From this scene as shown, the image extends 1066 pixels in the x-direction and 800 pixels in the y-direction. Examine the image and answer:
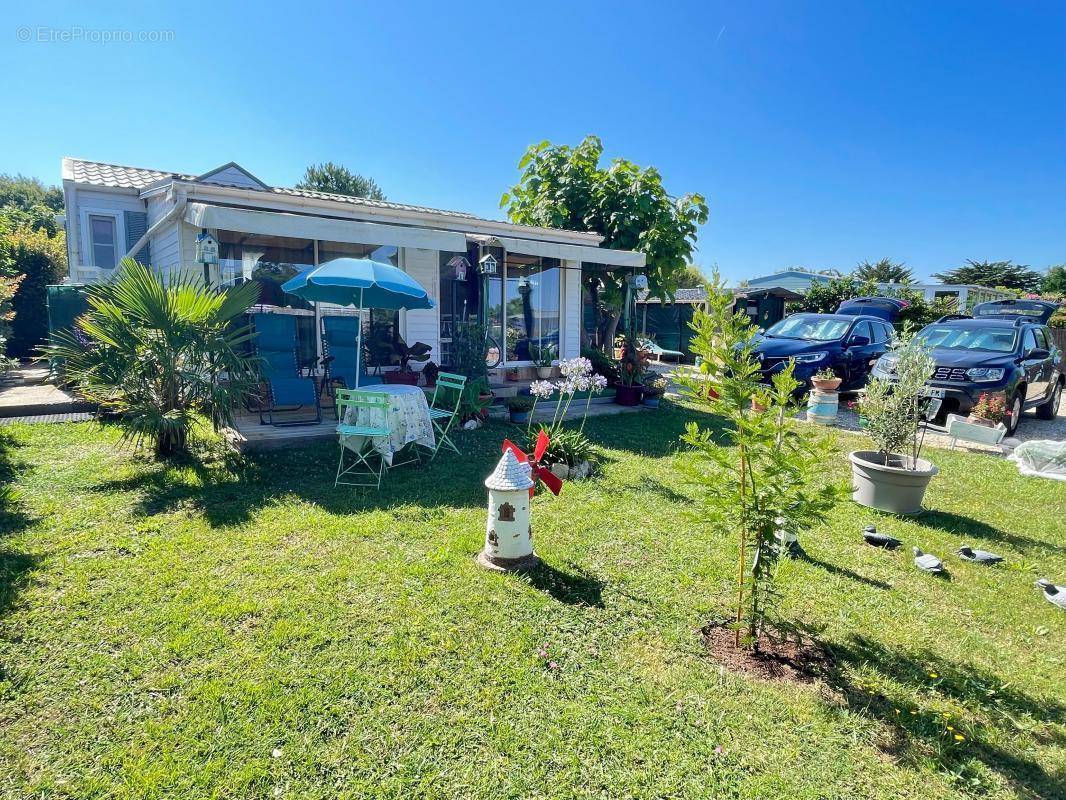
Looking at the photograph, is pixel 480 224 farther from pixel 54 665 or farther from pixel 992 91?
pixel 992 91

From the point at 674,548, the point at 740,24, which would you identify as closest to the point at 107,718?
the point at 674,548

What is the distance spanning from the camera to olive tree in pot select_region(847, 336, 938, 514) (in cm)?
492

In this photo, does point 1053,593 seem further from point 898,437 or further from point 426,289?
point 426,289

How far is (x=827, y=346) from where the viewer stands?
1083cm

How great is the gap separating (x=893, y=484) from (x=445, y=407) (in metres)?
5.72

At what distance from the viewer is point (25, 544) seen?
12.4ft

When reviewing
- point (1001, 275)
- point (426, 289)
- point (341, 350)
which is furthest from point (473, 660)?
point (1001, 275)

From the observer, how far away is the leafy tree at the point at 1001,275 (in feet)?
138

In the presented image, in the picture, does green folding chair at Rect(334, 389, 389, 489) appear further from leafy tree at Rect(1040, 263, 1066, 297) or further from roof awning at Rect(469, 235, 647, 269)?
leafy tree at Rect(1040, 263, 1066, 297)

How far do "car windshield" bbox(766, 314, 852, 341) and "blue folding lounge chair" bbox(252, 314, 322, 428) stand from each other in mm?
9860

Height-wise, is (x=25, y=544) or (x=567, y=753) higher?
(x=25, y=544)

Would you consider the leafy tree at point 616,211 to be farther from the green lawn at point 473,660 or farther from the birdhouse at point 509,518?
the birdhouse at point 509,518

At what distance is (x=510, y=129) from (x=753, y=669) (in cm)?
1808

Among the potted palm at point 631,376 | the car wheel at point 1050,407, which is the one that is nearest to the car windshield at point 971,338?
the car wheel at point 1050,407
